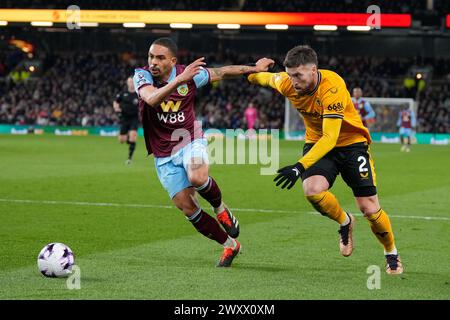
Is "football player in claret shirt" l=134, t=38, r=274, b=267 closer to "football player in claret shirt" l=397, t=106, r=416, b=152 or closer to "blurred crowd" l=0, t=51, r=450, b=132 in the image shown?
"football player in claret shirt" l=397, t=106, r=416, b=152

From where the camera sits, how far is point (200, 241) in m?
10.6

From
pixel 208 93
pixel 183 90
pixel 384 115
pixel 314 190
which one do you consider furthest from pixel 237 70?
pixel 208 93

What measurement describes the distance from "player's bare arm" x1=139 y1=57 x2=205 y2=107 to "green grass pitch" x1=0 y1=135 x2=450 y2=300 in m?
1.59

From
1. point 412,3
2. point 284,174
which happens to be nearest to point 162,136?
point 284,174

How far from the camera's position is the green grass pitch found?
750 cm

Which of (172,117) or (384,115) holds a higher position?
(172,117)

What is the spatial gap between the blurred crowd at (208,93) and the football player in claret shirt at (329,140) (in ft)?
112

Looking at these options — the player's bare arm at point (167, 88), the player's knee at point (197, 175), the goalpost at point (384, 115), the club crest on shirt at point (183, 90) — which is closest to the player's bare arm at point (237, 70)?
the club crest on shirt at point (183, 90)

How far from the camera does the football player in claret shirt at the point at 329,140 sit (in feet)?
27.0

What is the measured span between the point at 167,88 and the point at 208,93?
40.5 m

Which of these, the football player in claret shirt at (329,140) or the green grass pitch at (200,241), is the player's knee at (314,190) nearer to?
the football player in claret shirt at (329,140)

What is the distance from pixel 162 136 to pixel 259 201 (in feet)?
21.6

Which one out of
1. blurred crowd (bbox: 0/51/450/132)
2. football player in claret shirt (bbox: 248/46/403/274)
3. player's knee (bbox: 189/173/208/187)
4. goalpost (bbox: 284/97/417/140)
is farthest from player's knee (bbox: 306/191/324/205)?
blurred crowd (bbox: 0/51/450/132)

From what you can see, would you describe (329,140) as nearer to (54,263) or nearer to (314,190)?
(314,190)
